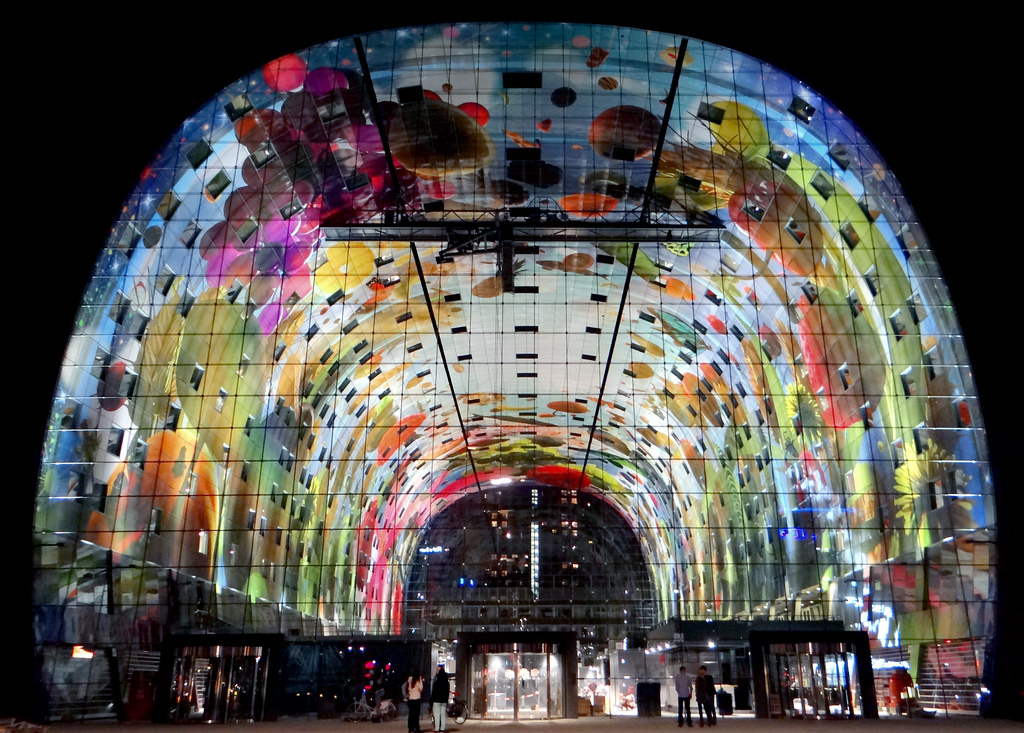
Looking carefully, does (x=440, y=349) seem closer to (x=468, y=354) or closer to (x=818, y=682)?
(x=468, y=354)

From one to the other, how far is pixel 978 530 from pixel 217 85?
20.5 meters

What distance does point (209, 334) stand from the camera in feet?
76.7

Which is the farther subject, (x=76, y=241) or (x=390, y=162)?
(x=390, y=162)

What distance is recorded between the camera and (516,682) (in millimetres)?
21812

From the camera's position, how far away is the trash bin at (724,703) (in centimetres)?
2375

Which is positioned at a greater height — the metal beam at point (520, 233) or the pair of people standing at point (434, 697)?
the metal beam at point (520, 233)

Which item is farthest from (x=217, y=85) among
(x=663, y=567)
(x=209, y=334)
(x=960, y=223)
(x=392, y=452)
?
(x=663, y=567)

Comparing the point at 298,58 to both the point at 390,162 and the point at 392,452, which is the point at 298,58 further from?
the point at 392,452

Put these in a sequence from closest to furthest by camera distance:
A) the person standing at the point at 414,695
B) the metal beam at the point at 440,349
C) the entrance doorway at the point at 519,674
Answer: the person standing at the point at 414,695 < the entrance doorway at the point at 519,674 < the metal beam at the point at 440,349

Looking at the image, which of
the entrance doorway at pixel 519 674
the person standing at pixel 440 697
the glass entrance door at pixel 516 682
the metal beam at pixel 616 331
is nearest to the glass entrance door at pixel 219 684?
the entrance doorway at pixel 519 674

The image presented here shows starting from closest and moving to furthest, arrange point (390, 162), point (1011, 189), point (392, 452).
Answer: point (1011, 189)
point (390, 162)
point (392, 452)

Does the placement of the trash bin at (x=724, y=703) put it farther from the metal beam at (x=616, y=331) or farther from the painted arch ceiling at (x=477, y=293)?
the metal beam at (x=616, y=331)

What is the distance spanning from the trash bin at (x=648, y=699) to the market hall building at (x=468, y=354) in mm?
285

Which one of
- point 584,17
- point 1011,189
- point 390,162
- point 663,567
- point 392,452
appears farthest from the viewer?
point 663,567
